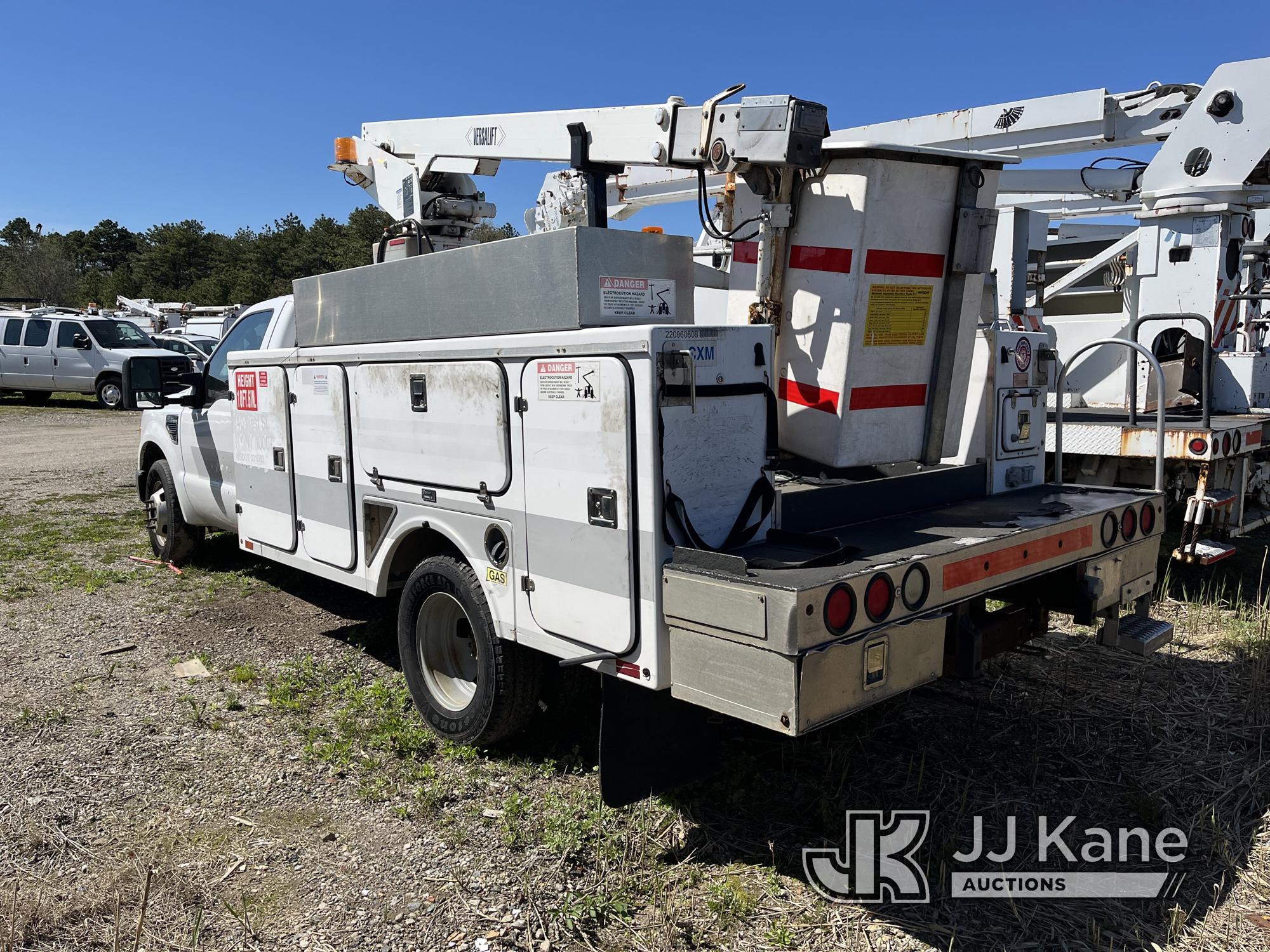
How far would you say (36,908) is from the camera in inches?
127

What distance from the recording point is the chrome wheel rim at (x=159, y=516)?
7.63 metres

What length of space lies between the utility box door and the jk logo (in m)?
1.82

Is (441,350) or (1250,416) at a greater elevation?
(441,350)

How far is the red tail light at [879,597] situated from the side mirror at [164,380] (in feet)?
18.1

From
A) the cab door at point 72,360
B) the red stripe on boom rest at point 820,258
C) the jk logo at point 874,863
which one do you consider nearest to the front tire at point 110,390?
the cab door at point 72,360

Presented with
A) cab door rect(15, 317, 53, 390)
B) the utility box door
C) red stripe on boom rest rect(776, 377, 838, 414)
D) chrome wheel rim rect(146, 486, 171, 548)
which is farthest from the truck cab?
cab door rect(15, 317, 53, 390)

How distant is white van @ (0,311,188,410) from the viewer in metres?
20.8

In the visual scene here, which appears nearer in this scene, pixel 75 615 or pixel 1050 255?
pixel 75 615

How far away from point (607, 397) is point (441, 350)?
3.54 feet

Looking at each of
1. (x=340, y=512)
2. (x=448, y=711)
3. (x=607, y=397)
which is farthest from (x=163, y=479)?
(x=607, y=397)

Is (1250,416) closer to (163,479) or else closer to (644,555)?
(644,555)

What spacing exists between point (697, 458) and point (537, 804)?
1.59 metres

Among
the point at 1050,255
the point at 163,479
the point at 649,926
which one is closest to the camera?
the point at 649,926

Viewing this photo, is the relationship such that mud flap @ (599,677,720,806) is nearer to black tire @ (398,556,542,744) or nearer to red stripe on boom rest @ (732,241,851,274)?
black tire @ (398,556,542,744)
